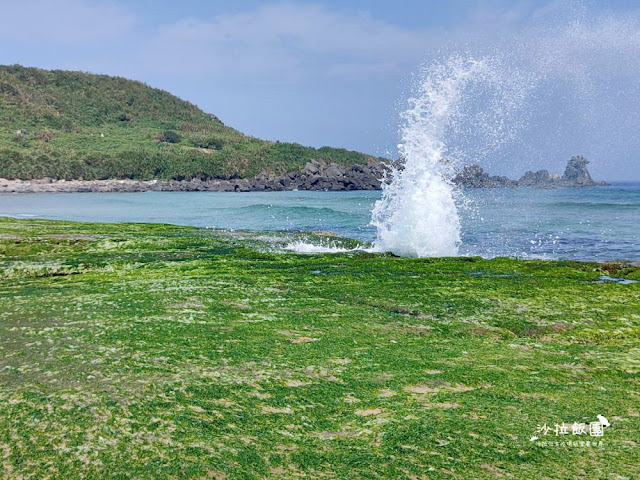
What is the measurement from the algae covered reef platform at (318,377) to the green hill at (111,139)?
10817 cm

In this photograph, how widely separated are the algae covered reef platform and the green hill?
108 meters

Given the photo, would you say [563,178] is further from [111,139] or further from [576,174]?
[111,139]

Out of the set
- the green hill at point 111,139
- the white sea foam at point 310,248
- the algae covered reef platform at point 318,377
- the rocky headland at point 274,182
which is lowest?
the algae covered reef platform at point 318,377

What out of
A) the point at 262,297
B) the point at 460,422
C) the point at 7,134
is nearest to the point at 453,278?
the point at 262,297

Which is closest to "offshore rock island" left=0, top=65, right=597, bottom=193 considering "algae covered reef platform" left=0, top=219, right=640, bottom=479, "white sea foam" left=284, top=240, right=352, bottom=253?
"white sea foam" left=284, top=240, right=352, bottom=253

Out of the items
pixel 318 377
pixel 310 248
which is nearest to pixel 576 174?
pixel 310 248

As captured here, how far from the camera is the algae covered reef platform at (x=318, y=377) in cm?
630

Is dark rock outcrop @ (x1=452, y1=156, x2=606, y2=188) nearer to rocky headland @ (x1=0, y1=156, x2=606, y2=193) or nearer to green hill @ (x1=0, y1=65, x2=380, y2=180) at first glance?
rocky headland @ (x1=0, y1=156, x2=606, y2=193)

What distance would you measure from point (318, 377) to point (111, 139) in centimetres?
15415

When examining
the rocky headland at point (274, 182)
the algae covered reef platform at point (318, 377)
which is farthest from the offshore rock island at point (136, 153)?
the algae covered reef platform at point (318, 377)

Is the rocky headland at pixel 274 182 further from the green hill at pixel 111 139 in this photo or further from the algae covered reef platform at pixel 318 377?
the algae covered reef platform at pixel 318 377

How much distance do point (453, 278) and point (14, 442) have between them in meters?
12.6

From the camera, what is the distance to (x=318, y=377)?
28.6 feet

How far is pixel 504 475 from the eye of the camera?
19.7 feet
